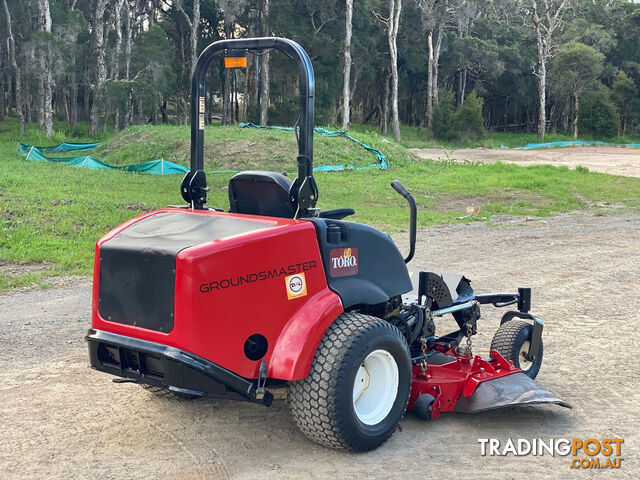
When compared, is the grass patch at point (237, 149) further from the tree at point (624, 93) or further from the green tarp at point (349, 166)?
the tree at point (624, 93)

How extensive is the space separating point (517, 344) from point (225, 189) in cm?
1301

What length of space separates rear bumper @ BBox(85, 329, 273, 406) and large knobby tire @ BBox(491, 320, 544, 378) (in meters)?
2.33

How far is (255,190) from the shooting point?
4574 millimetres

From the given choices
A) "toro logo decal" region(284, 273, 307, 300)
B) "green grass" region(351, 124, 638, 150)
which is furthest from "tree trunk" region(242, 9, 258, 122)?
"toro logo decal" region(284, 273, 307, 300)

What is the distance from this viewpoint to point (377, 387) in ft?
14.4

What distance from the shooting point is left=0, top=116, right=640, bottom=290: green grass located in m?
11.5

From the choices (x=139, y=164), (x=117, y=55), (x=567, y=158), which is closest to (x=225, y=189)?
(x=139, y=164)

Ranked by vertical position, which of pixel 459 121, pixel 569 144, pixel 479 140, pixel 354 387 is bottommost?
pixel 354 387

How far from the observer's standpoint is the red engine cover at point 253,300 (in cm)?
377

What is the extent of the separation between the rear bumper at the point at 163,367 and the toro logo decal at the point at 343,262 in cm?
83

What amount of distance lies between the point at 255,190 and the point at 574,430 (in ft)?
8.51

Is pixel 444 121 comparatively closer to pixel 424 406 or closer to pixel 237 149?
pixel 237 149

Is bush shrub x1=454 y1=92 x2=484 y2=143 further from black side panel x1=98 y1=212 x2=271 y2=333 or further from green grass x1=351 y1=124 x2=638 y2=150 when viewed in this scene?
black side panel x1=98 y1=212 x2=271 y2=333

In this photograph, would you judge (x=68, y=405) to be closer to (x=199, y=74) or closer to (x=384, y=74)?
(x=199, y=74)
